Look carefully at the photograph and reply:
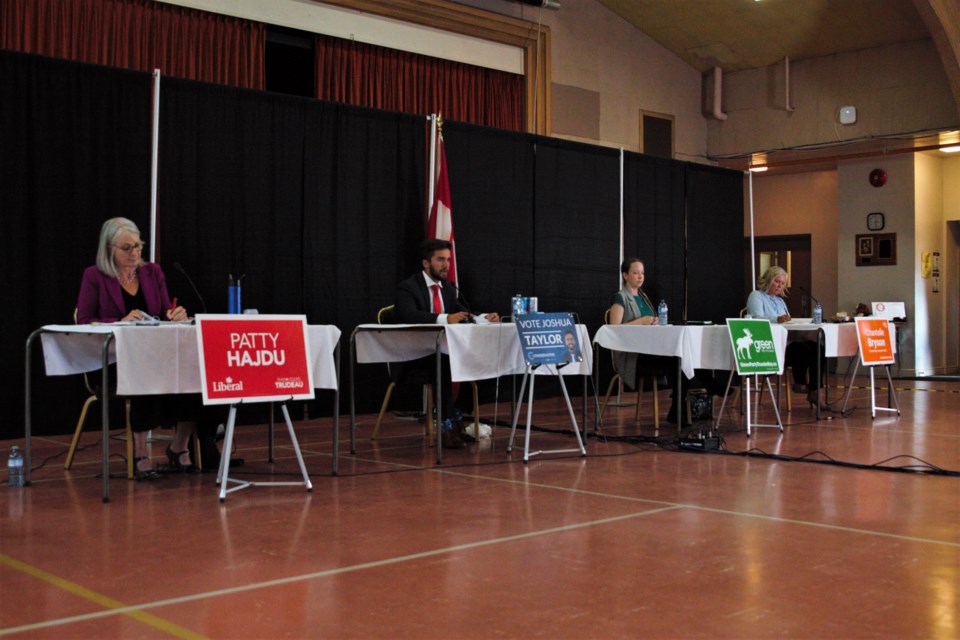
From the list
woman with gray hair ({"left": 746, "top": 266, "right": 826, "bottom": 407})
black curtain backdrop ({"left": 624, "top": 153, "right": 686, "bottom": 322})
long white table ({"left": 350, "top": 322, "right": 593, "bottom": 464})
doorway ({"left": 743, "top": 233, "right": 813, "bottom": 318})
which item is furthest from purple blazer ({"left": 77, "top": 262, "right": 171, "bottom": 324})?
doorway ({"left": 743, "top": 233, "right": 813, "bottom": 318})

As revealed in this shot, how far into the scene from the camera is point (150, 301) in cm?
447

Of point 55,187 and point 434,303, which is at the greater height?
point 55,187

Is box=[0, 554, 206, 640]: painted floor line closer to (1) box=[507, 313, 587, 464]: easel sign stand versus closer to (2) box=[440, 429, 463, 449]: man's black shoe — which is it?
(1) box=[507, 313, 587, 464]: easel sign stand

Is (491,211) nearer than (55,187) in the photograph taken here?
No

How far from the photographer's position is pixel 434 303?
549 cm

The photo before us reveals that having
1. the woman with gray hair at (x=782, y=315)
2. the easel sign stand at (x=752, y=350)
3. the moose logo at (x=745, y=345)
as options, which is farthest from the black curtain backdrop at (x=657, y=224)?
the moose logo at (x=745, y=345)

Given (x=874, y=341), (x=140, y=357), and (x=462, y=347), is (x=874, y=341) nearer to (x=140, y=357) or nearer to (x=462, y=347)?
(x=462, y=347)

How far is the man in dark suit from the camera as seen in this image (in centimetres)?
525

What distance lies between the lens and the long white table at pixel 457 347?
4.62 meters

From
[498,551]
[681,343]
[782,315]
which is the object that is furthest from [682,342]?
[498,551]

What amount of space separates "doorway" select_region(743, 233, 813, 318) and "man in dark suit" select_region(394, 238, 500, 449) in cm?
827

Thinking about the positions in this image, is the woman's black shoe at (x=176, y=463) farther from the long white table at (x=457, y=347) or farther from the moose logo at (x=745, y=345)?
the moose logo at (x=745, y=345)

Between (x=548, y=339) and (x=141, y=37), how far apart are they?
412 centimetres

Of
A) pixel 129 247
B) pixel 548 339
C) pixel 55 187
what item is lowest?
pixel 548 339
